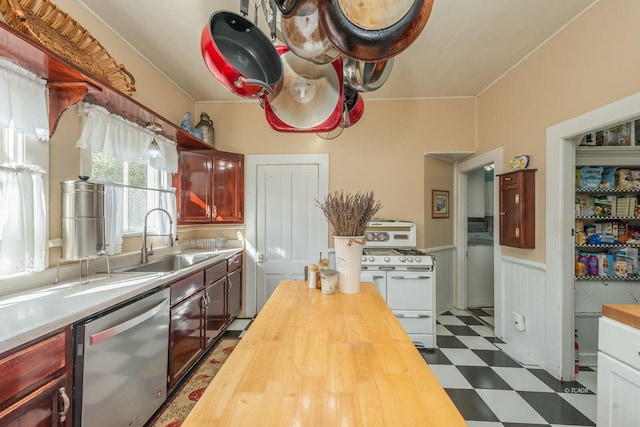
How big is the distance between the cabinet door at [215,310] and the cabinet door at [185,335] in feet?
0.36

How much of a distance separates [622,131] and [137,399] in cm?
423

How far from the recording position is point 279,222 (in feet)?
12.3

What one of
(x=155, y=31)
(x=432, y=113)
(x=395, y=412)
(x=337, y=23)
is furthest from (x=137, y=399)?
(x=432, y=113)

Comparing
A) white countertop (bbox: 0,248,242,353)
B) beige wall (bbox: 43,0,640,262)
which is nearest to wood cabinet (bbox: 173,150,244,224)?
beige wall (bbox: 43,0,640,262)

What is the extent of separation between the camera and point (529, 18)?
217 centimetres

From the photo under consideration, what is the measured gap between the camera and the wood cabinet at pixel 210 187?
3.39m

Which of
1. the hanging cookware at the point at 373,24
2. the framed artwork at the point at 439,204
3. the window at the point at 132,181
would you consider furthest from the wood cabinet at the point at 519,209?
the window at the point at 132,181

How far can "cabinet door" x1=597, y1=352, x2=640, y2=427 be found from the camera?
125cm

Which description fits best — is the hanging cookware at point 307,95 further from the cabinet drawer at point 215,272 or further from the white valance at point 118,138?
the cabinet drawer at point 215,272

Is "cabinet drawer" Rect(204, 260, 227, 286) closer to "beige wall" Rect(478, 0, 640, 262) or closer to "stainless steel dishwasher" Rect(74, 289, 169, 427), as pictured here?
"stainless steel dishwasher" Rect(74, 289, 169, 427)

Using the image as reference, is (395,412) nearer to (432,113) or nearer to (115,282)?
(115,282)

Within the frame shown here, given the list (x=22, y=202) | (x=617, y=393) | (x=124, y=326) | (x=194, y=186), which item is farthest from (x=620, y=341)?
(x=194, y=186)

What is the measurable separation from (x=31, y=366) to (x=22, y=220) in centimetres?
88

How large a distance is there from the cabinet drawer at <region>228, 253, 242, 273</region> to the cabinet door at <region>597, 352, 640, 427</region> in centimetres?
302
